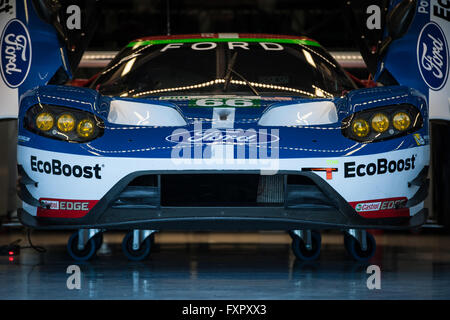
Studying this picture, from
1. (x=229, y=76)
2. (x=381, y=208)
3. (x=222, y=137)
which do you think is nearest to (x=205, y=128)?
(x=222, y=137)

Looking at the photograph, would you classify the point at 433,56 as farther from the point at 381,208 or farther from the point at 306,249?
the point at 381,208

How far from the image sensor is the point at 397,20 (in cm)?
529

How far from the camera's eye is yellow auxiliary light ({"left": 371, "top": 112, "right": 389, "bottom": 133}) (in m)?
3.83

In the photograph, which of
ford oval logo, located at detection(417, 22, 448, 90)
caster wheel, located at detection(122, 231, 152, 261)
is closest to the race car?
caster wheel, located at detection(122, 231, 152, 261)

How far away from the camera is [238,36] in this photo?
524 centimetres

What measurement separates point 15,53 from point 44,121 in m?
2.10

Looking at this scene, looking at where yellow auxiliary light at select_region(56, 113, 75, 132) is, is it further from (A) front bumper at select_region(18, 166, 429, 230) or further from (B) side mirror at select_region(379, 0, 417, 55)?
(B) side mirror at select_region(379, 0, 417, 55)

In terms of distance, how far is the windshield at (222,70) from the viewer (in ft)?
15.2

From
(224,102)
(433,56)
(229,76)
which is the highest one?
(433,56)

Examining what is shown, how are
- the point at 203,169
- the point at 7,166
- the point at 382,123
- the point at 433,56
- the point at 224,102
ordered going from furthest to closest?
the point at 7,166 → the point at 433,56 → the point at 224,102 → the point at 382,123 → the point at 203,169

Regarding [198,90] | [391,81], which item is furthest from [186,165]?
[391,81]

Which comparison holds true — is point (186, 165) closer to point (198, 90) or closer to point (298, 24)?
point (198, 90)

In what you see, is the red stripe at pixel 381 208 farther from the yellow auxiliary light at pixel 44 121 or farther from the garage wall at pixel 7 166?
the garage wall at pixel 7 166

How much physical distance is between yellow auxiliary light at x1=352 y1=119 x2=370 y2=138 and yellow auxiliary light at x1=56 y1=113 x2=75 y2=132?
1305mm
